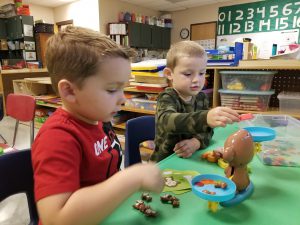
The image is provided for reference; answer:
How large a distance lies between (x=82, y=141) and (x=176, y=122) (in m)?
0.33

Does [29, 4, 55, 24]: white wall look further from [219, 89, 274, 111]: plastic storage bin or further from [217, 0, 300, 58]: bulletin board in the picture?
[219, 89, 274, 111]: plastic storage bin

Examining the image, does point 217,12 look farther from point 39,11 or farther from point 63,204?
point 63,204

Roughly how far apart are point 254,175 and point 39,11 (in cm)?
575

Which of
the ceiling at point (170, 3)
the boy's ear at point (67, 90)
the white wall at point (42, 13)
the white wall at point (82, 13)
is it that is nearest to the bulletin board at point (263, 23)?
the ceiling at point (170, 3)

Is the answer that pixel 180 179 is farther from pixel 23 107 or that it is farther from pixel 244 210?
pixel 23 107

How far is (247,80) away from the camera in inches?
65.8

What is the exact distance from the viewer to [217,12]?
4.92 metres

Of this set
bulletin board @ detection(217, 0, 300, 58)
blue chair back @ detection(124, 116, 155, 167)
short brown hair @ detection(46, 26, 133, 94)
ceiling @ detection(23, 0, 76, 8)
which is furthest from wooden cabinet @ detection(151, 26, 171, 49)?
short brown hair @ detection(46, 26, 133, 94)

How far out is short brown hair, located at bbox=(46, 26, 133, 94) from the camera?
1.52 feet

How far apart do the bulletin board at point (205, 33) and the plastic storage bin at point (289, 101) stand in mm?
3728

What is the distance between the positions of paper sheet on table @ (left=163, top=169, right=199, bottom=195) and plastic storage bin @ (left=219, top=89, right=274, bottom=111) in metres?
1.15

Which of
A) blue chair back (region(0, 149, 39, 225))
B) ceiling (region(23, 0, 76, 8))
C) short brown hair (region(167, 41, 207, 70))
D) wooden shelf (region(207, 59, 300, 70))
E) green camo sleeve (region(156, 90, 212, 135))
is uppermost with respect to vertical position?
ceiling (region(23, 0, 76, 8))

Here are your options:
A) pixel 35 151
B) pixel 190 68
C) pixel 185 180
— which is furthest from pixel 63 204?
pixel 190 68

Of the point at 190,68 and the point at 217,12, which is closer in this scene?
the point at 190,68
